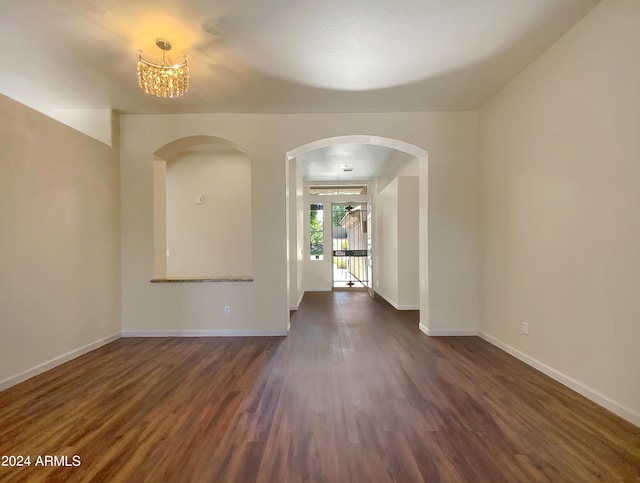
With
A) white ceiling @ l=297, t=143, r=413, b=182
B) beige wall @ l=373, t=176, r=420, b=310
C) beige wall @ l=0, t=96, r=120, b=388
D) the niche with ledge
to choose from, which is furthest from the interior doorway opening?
beige wall @ l=0, t=96, r=120, b=388

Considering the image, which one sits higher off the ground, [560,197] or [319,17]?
[319,17]

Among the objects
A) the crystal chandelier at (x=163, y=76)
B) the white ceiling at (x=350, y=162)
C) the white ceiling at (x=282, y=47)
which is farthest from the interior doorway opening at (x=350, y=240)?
the crystal chandelier at (x=163, y=76)

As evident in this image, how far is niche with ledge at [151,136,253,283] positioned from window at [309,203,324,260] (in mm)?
2339

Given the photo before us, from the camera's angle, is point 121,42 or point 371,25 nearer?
point 371,25

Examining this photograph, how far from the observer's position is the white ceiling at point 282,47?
2.09 m

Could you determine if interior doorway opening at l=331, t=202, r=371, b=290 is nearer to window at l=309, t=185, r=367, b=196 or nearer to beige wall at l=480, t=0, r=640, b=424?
window at l=309, t=185, r=367, b=196

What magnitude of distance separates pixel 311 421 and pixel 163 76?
295 centimetres

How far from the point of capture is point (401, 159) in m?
5.64

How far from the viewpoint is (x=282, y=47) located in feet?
8.20

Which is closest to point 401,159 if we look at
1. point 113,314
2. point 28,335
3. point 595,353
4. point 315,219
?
point 315,219

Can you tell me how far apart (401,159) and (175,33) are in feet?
14.2

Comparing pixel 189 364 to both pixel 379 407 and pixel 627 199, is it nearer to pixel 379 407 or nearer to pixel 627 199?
pixel 379 407

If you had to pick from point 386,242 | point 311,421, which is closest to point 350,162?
point 386,242

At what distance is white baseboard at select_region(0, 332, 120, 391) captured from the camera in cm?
243
